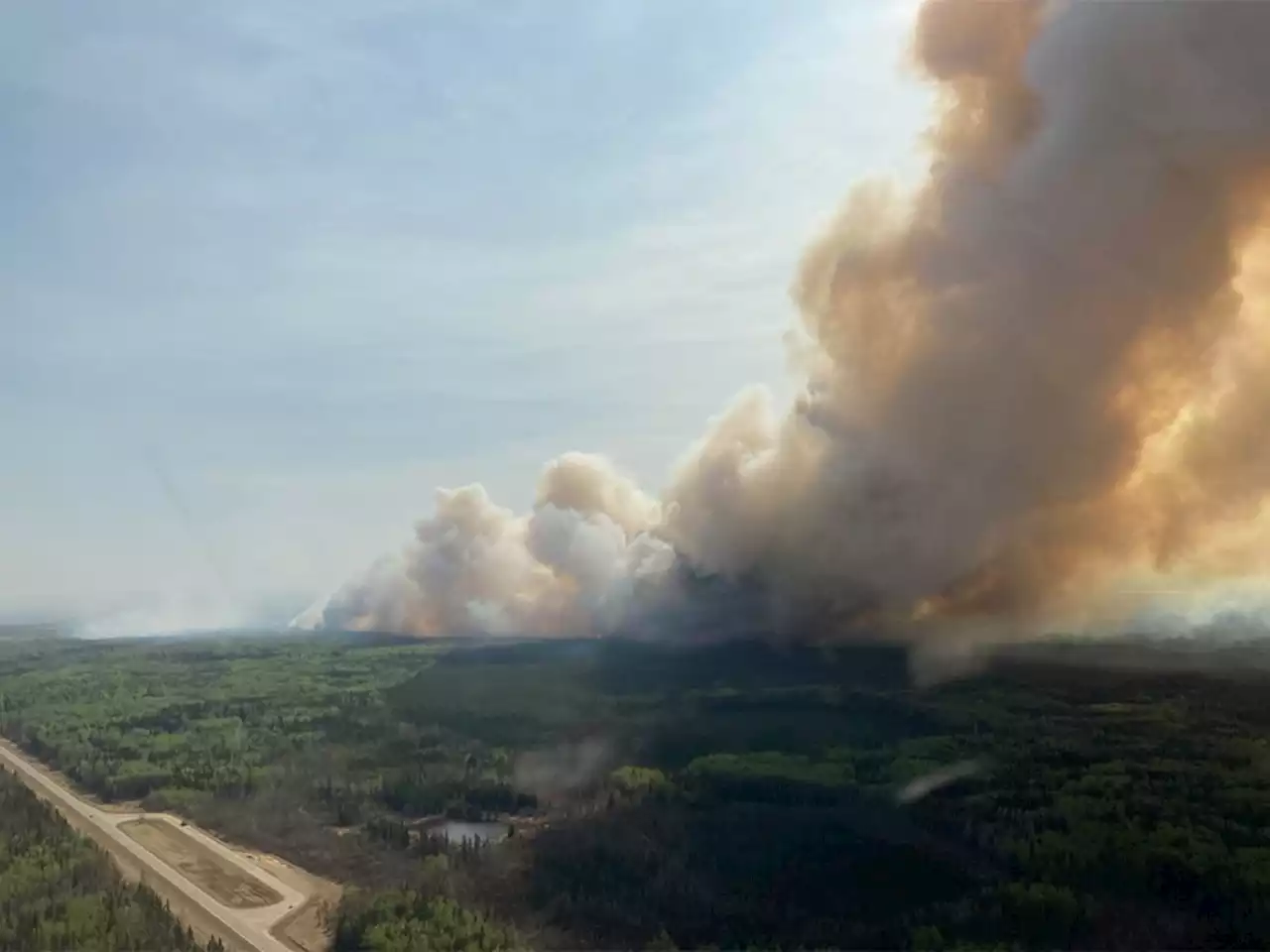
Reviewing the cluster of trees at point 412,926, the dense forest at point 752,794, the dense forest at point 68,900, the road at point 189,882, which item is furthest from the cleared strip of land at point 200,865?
the cluster of trees at point 412,926

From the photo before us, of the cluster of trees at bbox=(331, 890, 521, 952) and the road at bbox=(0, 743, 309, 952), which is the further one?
the road at bbox=(0, 743, 309, 952)

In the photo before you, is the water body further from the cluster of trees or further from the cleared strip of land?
the cleared strip of land

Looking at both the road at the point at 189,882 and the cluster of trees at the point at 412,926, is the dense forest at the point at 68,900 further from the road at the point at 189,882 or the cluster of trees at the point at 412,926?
the cluster of trees at the point at 412,926

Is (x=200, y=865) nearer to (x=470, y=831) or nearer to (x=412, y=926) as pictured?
(x=470, y=831)

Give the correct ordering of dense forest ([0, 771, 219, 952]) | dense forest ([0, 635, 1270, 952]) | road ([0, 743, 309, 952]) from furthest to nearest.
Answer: road ([0, 743, 309, 952]) → dense forest ([0, 771, 219, 952]) → dense forest ([0, 635, 1270, 952])

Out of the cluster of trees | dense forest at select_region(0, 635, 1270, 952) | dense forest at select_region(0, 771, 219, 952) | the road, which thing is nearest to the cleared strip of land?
the road

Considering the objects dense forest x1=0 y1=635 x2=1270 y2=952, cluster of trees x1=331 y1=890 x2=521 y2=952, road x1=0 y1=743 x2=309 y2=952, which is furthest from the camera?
road x1=0 y1=743 x2=309 y2=952

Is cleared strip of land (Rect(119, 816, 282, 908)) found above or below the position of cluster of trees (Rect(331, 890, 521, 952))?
below
